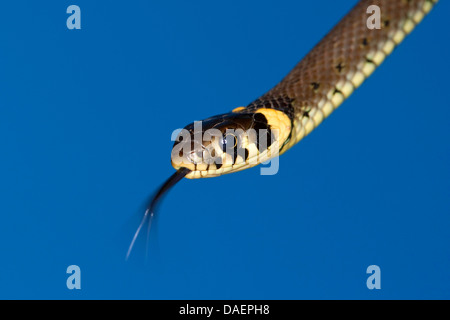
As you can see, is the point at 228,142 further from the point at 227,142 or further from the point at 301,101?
the point at 301,101

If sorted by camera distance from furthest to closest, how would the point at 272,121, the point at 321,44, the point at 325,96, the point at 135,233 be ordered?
the point at 321,44, the point at 325,96, the point at 272,121, the point at 135,233

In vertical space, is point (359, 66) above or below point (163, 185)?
above

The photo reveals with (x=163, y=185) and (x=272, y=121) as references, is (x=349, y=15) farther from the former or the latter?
(x=163, y=185)

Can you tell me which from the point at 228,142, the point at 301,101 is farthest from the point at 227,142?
the point at 301,101

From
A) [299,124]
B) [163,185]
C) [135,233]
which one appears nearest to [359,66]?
[299,124]

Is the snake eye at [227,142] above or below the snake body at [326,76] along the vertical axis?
below

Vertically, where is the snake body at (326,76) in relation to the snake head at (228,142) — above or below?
above
